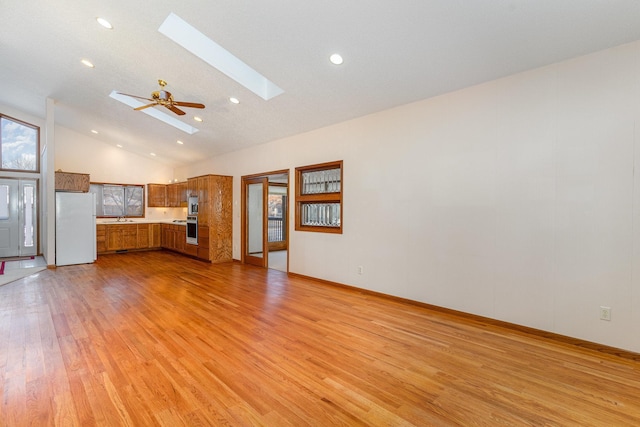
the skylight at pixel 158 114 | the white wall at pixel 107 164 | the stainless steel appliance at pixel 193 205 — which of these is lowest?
the stainless steel appliance at pixel 193 205

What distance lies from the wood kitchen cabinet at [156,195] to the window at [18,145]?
8.98ft

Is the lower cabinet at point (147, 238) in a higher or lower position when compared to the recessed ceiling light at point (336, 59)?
lower

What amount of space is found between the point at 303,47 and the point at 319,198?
2560mm

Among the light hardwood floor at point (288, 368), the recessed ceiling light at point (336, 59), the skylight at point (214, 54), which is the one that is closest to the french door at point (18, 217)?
the light hardwood floor at point (288, 368)

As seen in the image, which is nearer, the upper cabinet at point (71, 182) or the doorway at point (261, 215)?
the doorway at point (261, 215)

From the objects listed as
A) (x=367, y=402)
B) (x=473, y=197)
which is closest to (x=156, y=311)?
(x=367, y=402)

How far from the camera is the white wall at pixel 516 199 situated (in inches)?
106

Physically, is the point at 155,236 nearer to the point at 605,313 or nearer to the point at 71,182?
the point at 71,182

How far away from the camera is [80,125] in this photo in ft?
25.3

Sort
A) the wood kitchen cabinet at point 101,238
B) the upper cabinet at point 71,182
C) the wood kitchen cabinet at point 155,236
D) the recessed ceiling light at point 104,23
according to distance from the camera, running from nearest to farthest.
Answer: the recessed ceiling light at point 104,23
the upper cabinet at point 71,182
the wood kitchen cabinet at point 101,238
the wood kitchen cabinet at point 155,236

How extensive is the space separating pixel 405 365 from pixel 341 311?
4.56 ft

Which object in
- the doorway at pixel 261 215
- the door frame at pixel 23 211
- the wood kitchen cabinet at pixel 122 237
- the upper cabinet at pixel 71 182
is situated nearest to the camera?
the doorway at pixel 261 215

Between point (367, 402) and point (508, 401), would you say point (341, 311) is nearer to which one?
point (367, 402)

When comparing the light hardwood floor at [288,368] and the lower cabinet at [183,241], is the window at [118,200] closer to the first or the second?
the lower cabinet at [183,241]
